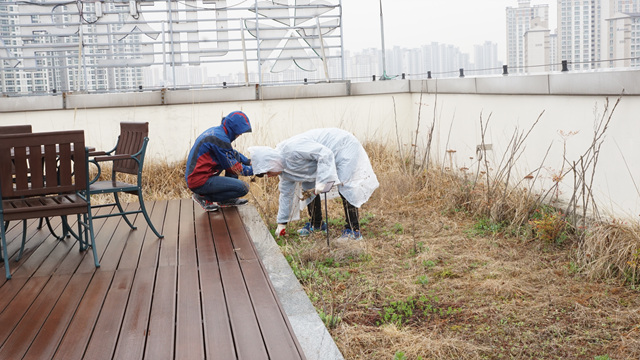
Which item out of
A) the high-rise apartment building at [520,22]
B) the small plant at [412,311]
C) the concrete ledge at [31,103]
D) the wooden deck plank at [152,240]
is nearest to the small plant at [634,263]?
the small plant at [412,311]

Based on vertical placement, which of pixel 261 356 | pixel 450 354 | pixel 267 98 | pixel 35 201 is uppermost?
pixel 267 98

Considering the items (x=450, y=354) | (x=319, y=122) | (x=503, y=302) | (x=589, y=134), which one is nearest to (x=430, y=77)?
(x=319, y=122)

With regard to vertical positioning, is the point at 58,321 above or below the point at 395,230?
above

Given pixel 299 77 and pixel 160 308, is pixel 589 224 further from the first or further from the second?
pixel 299 77

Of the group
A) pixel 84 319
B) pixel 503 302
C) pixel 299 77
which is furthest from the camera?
pixel 299 77

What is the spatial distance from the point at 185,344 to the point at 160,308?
0.59 m

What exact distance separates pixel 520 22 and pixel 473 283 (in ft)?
23.3

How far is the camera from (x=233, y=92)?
31.5 feet

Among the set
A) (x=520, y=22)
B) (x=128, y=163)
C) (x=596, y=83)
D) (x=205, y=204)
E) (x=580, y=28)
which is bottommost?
(x=205, y=204)

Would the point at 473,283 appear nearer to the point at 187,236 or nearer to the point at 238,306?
the point at 238,306

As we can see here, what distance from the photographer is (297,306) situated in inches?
141

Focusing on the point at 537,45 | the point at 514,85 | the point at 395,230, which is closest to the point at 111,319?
the point at 395,230

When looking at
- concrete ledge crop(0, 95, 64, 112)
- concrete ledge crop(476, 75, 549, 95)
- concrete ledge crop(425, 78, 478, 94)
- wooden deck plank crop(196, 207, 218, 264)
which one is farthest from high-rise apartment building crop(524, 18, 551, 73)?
concrete ledge crop(0, 95, 64, 112)

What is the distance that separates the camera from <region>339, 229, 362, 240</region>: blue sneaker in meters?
6.00
